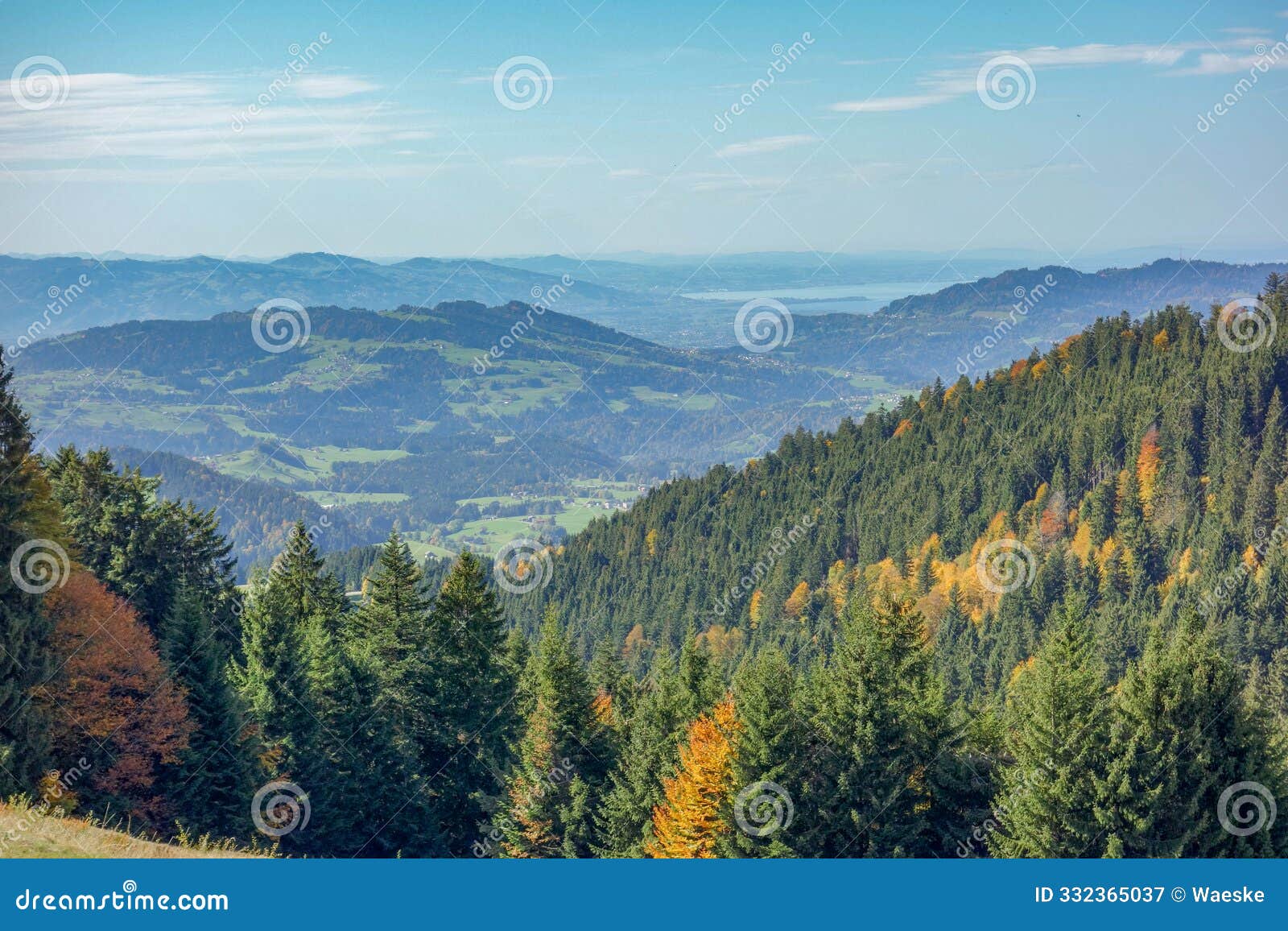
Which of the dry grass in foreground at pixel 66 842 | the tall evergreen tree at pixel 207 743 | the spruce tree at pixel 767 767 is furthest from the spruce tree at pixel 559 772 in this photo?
the dry grass in foreground at pixel 66 842

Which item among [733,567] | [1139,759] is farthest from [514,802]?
[733,567]

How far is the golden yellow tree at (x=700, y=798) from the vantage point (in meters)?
33.9

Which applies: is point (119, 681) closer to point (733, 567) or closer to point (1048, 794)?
point (1048, 794)

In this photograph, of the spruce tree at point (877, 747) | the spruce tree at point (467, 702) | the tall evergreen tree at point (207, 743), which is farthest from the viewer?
the spruce tree at point (467, 702)

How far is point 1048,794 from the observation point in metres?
30.0

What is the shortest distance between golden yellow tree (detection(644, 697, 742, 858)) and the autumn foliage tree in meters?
15.0

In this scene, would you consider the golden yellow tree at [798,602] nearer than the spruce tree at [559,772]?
No

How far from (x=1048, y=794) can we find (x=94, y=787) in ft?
87.3

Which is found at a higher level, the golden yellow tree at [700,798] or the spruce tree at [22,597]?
the spruce tree at [22,597]

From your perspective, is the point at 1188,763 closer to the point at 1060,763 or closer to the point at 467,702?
the point at 1060,763

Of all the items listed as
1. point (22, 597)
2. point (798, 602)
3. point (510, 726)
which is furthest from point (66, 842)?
point (798, 602)

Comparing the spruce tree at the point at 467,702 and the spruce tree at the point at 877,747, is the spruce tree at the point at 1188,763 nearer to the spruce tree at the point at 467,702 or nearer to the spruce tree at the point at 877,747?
the spruce tree at the point at 877,747

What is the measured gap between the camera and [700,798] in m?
34.4

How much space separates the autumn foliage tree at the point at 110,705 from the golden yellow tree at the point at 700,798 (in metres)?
15.0
